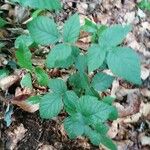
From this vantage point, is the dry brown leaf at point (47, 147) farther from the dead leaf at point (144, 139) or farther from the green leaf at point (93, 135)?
the dead leaf at point (144, 139)

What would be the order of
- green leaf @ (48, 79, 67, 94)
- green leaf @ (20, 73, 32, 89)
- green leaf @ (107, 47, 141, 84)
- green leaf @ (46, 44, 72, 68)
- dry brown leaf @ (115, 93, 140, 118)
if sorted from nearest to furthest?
green leaf @ (107, 47, 141, 84)
green leaf @ (46, 44, 72, 68)
green leaf @ (48, 79, 67, 94)
green leaf @ (20, 73, 32, 89)
dry brown leaf @ (115, 93, 140, 118)

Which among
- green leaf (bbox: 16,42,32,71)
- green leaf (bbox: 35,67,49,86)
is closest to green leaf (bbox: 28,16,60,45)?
green leaf (bbox: 16,42,32,71)

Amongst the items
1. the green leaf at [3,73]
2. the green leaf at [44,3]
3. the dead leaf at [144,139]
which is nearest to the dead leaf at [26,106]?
the green leaf at [3,73]

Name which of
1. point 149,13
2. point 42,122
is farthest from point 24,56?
point 149,13

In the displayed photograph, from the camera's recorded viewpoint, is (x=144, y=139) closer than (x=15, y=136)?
No

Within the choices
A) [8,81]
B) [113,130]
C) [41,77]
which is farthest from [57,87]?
[113,130]

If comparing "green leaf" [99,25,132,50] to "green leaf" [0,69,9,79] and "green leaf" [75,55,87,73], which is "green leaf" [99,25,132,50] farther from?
"green leaf" [0,69,9,79]

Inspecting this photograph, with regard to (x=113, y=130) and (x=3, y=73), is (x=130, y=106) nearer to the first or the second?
(x=113, y=130)

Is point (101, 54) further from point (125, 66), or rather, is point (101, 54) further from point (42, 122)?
point (42, 122)
